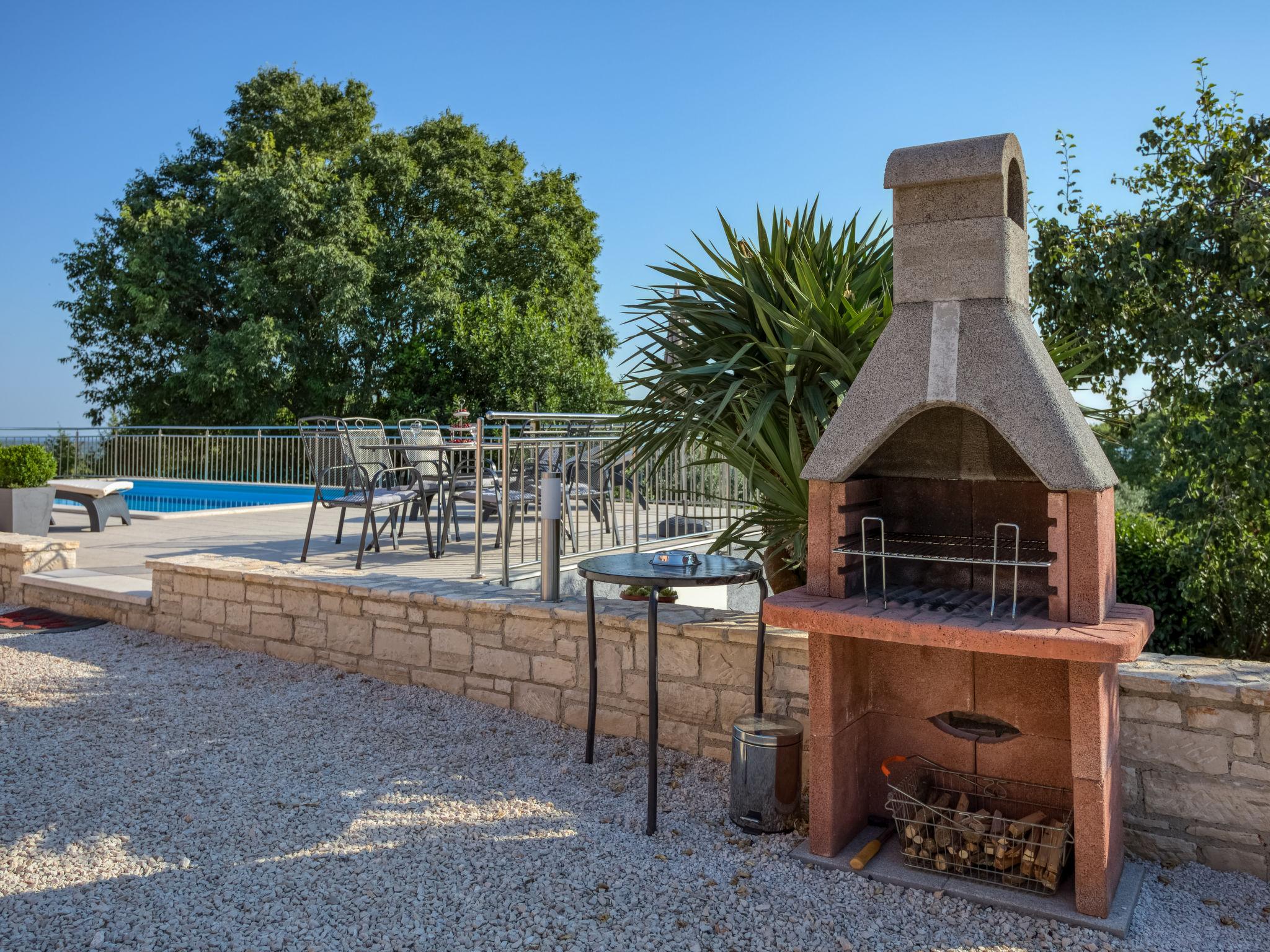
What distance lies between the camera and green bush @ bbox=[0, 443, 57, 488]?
887 cm

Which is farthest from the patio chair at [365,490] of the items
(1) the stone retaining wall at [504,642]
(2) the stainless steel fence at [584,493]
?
(1) the stone retaining wall at [504,642]

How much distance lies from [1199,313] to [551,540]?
512 centimetres

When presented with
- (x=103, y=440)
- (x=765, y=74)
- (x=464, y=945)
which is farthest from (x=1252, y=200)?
(x=103, y=440)

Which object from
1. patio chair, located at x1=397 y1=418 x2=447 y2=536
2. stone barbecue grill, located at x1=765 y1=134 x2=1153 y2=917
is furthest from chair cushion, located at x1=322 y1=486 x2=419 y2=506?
stone barbecue grill, located at x1=765 y1=134 x2=1153 y2=917

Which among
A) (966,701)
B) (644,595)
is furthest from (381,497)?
(966,701)

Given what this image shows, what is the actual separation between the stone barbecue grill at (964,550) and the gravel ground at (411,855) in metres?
0.30

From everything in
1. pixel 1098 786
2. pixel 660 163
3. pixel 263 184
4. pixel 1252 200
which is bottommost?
pixel 1098 786

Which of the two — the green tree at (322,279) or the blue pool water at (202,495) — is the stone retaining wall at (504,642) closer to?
the blue pool water at (202,495)

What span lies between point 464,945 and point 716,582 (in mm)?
1369

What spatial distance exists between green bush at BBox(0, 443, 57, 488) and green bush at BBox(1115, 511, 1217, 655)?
1018cm

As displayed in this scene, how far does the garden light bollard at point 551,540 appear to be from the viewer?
4.07 meters

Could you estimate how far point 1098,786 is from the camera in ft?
7.68

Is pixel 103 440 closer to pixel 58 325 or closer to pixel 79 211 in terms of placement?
pixel 58 325

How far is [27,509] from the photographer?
29.1 feet
